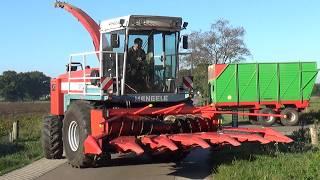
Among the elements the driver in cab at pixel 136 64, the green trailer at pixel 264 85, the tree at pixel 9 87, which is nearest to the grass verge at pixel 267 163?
the driver in cab at pixel 136 64

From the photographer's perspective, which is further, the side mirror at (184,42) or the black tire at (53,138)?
the black tire at (53,138)

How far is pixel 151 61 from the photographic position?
12828 mm

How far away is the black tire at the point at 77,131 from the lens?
11672 millimetres

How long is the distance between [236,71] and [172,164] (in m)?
17.3

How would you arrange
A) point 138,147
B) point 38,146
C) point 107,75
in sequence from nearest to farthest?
point 138,147 → point 107,75 → point 38,146

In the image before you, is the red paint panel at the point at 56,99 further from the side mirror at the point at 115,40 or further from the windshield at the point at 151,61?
the side mirror at the point at 115,40

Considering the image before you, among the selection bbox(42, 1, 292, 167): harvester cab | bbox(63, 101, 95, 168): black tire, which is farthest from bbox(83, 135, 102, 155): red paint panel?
bbox(63, 101, 95, 168): black tire

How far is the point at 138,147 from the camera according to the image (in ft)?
33.9

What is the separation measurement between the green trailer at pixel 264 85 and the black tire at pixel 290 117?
55 mm

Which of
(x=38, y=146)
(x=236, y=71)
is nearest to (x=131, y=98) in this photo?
(x=38, y=146)

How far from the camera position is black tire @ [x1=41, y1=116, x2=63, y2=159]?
14.2m

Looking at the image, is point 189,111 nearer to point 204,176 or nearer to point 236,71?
point 204,176

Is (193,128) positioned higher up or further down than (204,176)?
higher up

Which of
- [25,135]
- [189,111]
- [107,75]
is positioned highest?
[107,75]
